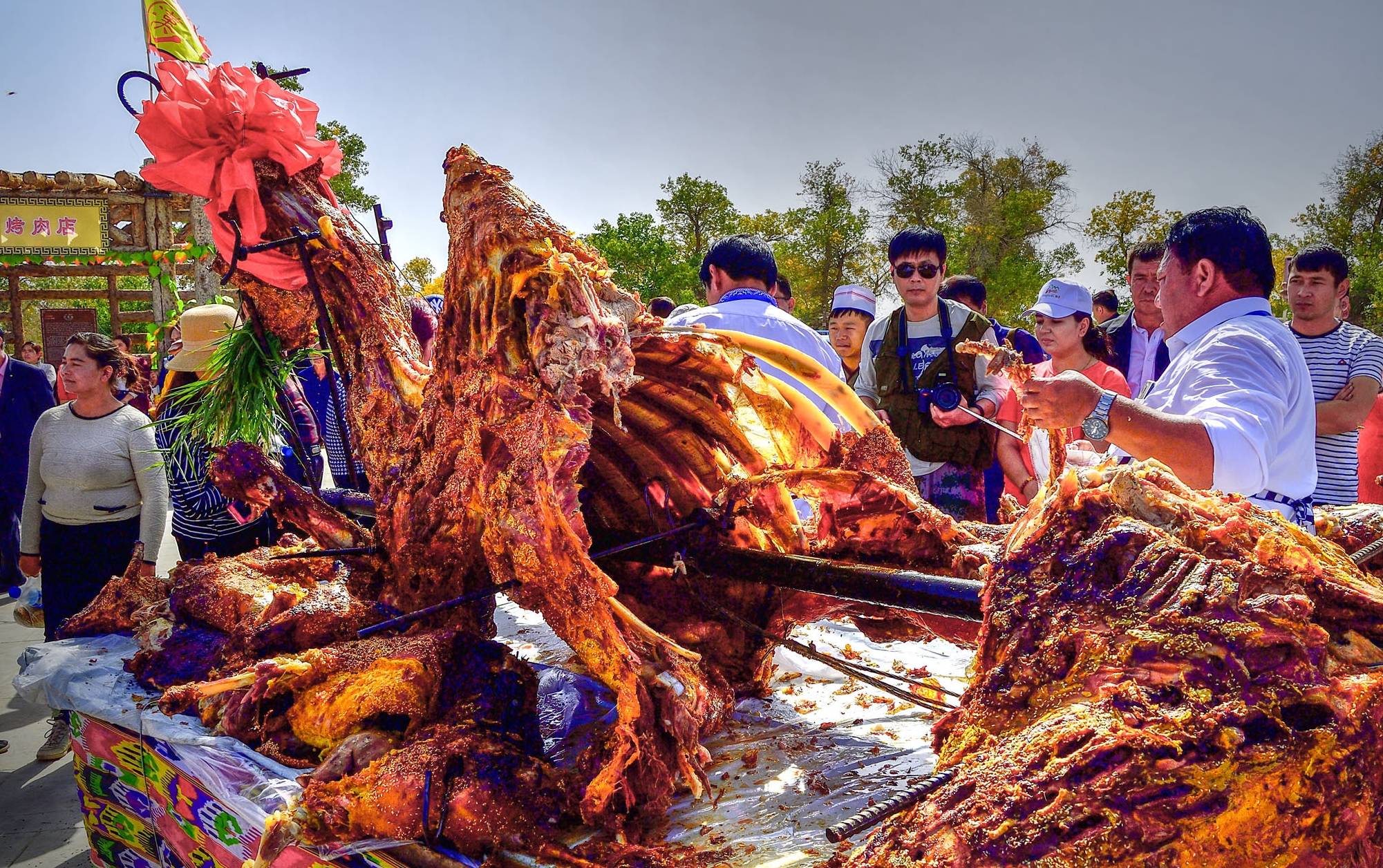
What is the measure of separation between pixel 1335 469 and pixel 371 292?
4.97m

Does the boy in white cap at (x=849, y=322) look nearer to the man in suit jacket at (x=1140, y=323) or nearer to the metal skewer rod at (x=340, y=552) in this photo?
the man in suit jacket at (x=1140, y=323)

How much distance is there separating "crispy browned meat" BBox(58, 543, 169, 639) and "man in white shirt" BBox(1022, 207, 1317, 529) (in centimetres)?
350

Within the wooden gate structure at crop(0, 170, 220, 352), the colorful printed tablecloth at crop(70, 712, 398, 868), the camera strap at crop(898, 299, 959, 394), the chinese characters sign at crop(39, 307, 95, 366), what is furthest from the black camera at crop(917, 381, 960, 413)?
the chinese characters sign at crop(39, 307, 95, 366)

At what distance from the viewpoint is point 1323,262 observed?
5.05m

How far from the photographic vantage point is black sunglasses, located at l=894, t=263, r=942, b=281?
5.18 metres

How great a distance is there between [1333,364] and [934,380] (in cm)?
234

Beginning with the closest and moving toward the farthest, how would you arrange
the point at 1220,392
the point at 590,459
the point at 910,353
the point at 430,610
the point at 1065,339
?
the point at 1220,392
the point at 430,610
the point at 590,459
the point at 1065,339
the point at 910,353

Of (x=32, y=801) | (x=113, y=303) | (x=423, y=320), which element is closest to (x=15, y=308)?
(x=113, y=303)

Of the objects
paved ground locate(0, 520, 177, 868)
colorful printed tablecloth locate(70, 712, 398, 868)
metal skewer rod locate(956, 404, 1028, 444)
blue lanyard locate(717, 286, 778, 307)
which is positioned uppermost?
blue lanyard locate(717, 286, 778, 307)

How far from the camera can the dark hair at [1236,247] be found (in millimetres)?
2420

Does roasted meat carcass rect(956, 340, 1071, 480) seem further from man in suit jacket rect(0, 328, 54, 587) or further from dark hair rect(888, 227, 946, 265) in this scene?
man in suit jacket rect(0, 328, 54, 587)

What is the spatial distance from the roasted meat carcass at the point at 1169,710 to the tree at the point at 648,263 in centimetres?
2026

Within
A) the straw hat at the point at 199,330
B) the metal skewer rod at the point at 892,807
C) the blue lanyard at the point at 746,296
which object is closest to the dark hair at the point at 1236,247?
the metal skewer rod at the point at 892,807

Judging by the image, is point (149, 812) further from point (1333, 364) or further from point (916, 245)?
point (1333, 364)
